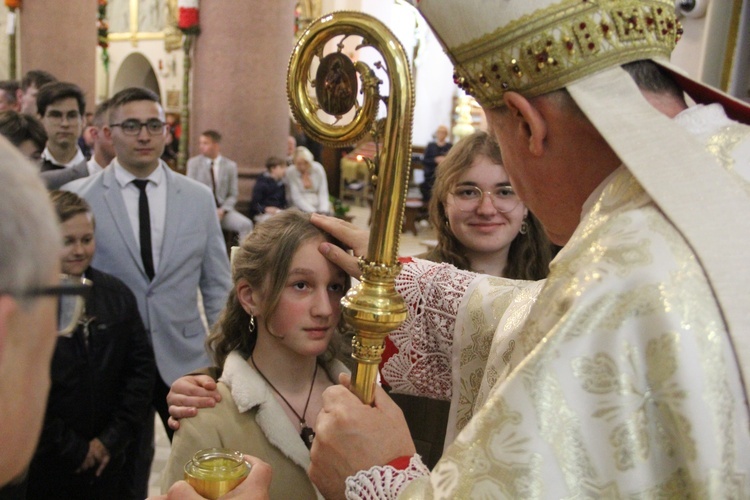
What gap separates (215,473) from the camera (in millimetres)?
1206

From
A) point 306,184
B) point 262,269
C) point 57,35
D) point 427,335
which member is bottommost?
point 306,184

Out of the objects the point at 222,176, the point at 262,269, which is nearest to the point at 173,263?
the point at 262,269

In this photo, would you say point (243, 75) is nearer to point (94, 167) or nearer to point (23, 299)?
point (94, 167)

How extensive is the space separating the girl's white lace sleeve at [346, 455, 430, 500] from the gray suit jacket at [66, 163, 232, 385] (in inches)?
80.3

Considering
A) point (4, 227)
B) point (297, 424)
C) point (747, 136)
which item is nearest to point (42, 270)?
point (4, 227)

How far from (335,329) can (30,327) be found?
51.8 inches

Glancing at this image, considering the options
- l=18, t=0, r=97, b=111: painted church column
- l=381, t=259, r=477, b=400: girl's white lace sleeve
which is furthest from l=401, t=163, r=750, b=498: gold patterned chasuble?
l=18, t=0, r=97, b=111: painted church column

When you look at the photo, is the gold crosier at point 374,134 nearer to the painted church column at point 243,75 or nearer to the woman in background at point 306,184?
the painted church column at point 243,75

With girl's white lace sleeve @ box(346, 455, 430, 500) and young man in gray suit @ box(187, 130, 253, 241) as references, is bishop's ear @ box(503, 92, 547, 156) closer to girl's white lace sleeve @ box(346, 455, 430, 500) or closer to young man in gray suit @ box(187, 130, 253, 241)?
girl's white lace sleeve @ box(346, 455, 430, 500)

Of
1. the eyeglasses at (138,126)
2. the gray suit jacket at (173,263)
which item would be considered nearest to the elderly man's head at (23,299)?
the gray suit jacket at (173,263)

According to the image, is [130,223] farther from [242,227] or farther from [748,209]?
[242,227]

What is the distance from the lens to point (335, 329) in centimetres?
205

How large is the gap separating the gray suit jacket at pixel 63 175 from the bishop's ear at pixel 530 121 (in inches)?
116

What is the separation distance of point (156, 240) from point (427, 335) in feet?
5.42
